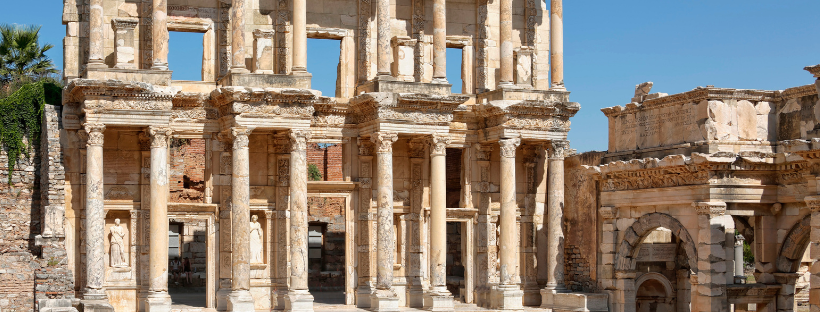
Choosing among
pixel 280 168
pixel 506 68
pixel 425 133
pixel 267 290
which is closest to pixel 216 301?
pixel 267 290

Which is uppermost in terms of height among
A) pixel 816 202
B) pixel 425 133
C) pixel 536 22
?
pixel 536 22

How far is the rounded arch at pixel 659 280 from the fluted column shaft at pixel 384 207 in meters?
6.28

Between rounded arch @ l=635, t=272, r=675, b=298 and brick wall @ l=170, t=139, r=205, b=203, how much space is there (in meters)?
12.9

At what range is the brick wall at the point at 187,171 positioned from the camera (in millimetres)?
33406

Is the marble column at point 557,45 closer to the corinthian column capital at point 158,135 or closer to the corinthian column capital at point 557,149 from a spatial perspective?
the corinthian column capital at point 557,149

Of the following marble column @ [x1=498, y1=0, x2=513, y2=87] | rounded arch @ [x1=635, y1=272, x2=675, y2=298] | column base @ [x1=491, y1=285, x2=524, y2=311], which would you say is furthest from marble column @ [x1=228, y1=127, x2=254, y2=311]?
rounded arch @ [x1=635, y1=272, x2=675, y2=298]

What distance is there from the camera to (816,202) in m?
21.1

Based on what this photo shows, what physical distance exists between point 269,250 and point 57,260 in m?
4.80

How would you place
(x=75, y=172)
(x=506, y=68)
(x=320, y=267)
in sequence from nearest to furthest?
(x=75, y=172), (x=506, y=68), (x=320, y=267)

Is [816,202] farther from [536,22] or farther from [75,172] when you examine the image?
[75,172]

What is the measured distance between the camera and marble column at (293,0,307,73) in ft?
83.0

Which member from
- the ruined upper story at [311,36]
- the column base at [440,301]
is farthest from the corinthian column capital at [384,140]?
the column base at [440,301]

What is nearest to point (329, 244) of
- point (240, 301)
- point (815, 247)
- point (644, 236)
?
point (240, 301)

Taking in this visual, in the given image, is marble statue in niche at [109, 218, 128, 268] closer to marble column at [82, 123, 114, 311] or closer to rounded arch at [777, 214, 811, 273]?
marble column at [82, 123, 114, 311]
